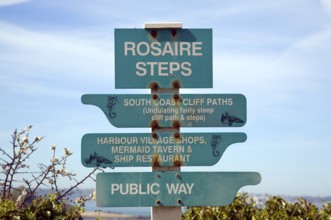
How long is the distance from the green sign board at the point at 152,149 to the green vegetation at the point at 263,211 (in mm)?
1769

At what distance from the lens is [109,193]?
9.15 metres

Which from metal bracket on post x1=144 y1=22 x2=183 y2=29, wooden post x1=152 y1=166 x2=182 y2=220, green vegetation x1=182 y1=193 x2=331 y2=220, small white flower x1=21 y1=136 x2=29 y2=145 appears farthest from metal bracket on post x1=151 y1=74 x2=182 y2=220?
small white flower x1=21 y1=136 x2=29 y2=145

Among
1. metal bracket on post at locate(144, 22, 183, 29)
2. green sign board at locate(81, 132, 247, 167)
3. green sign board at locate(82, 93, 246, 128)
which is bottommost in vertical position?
green sign board at locate(81, 132, 247, 167)

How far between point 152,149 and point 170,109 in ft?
1.92

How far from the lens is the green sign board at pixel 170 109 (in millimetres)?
9305

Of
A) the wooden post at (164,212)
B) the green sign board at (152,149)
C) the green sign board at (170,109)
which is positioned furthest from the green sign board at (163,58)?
the wooden post at (164,212)

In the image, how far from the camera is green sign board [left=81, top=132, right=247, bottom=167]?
9172 mm

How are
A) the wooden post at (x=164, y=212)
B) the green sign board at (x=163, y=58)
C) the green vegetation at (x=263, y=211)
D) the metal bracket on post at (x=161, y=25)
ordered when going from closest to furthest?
the wooden post at (x=164, y=212)
the green sign board at (x=163, y=58)
the metal bracket on post at (x=161, y=25)
the green vegetation at (x=263, y=211)

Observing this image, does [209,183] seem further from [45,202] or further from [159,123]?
[45,202]

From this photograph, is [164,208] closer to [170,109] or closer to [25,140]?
[170,109]

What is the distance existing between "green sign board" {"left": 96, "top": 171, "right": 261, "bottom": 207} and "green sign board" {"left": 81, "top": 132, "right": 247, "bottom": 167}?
6.3 inches

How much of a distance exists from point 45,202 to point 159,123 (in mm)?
1887

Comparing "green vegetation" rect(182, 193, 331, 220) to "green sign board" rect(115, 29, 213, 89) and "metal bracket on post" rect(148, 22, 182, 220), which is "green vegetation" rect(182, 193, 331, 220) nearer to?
"metal bracket on post" rect(148, 22, 182, 220)

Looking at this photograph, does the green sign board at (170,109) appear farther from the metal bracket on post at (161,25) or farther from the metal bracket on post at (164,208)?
the metal bracket on post at (161,25)
